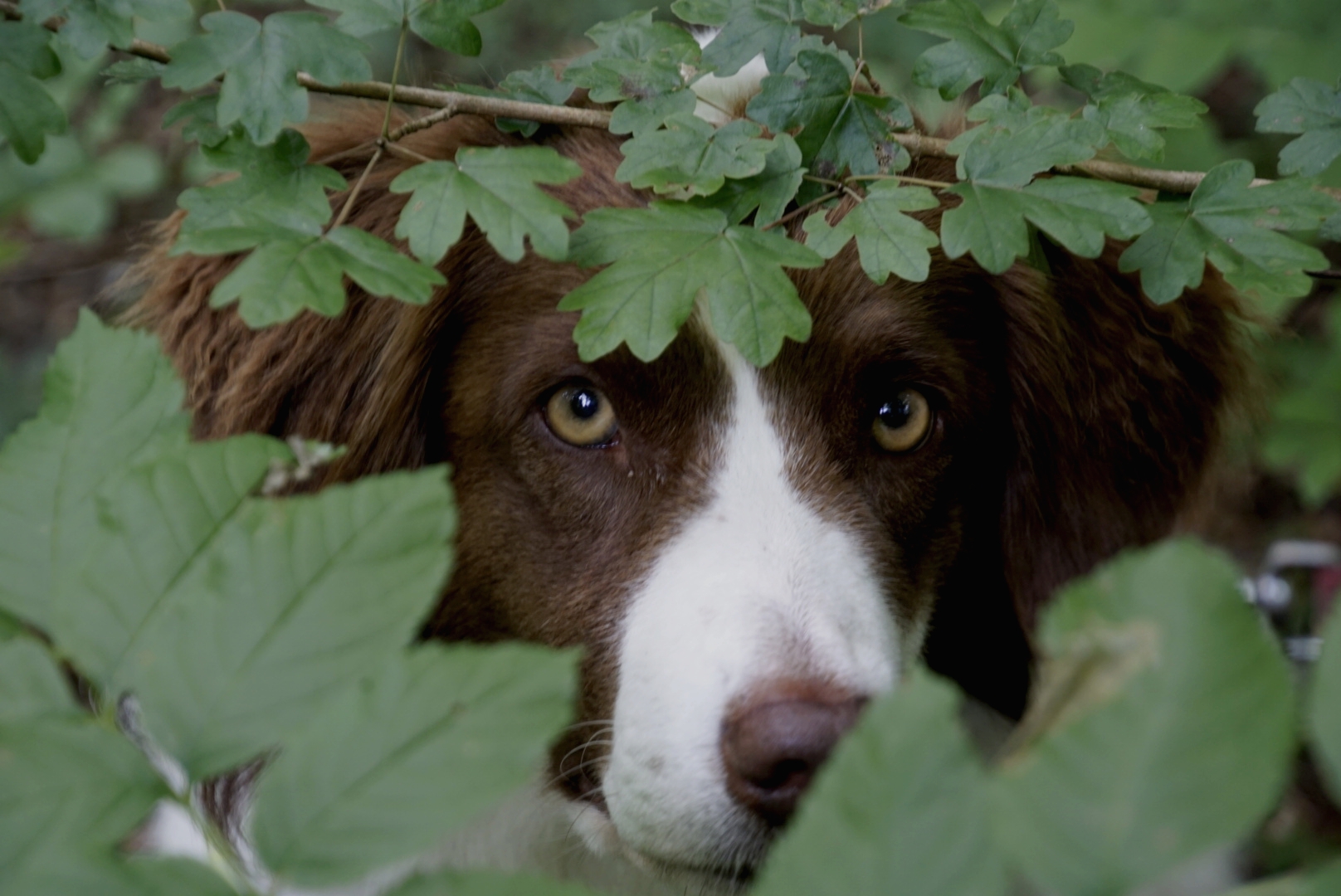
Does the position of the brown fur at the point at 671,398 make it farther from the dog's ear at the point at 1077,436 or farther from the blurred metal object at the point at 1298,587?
the blurred metal object at the point at 1298,587

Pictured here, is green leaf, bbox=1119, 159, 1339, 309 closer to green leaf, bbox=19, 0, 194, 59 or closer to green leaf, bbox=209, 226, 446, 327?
green leaf, bbox=209, 226, 446, 327

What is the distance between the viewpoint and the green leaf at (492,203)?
174cm

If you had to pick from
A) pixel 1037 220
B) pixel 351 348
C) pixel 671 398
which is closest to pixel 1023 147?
pixel 1037 220

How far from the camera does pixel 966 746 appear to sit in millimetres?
727

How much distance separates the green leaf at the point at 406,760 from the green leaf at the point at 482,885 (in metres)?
0.02

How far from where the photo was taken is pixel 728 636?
86.7 inches

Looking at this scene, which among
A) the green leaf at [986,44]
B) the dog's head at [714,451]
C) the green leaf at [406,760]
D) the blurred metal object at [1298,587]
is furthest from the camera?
the blurred metal object at [1298,587]

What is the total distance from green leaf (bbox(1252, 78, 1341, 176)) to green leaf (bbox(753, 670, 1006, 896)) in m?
1.66

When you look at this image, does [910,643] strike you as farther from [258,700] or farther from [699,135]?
[258,700]

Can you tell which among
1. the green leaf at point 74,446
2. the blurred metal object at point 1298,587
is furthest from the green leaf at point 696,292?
the blurred metal object at point 1298,587

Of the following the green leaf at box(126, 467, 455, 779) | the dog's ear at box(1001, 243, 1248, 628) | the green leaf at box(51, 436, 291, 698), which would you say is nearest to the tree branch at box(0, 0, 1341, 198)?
the dog's ear at box(1001, 243, 1248, 628)

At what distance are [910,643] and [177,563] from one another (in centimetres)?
198

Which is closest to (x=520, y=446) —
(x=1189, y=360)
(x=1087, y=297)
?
(x=1087, y=297)

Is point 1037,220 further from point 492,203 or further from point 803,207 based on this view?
point 492,203
